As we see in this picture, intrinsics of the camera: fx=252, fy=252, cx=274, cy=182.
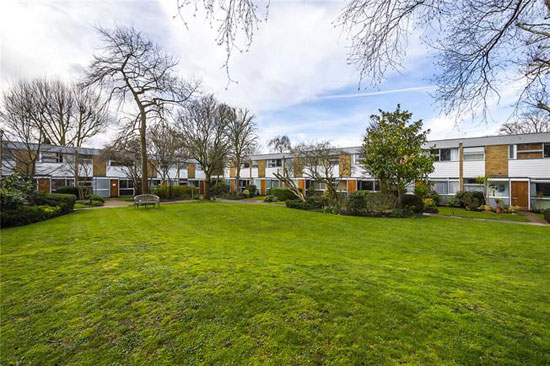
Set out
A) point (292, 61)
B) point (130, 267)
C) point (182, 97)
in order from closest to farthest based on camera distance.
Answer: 1. point (130, 267)
2. point (292, 61)
3. point (182, 97)

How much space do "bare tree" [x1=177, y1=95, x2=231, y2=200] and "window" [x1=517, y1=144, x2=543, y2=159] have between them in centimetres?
2617

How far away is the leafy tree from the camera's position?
1678 centimetres

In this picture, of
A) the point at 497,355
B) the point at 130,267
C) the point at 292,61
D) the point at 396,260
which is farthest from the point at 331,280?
the point at 292,61

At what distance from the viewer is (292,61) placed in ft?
18.8

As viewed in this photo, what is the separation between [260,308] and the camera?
3127mm

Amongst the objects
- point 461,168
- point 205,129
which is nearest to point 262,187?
point 205,129

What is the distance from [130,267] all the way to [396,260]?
19.9 feet

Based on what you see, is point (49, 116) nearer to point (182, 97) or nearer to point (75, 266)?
point (182, 97)

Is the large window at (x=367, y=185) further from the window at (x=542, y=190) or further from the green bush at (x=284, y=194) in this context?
the window at (x=542, y=190)

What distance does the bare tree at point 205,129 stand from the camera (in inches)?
998

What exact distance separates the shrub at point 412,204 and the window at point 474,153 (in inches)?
356

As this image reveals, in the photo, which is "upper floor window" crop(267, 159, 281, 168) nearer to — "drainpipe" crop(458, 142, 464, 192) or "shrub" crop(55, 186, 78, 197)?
"drainpipe" crop(458, 142, 464, 192)

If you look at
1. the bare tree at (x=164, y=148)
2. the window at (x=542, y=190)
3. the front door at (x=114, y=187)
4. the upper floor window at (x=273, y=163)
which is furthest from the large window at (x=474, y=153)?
the front door at (x=114, y=187)

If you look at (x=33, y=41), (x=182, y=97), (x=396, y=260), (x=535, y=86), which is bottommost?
(x=396, y=260)
